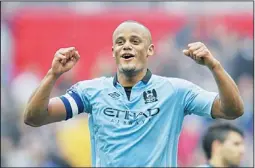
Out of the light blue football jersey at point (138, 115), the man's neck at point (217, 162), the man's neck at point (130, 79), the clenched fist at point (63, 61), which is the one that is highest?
the clenched fist at point (63, 61)

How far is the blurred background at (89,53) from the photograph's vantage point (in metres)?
13.0

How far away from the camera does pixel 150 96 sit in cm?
573

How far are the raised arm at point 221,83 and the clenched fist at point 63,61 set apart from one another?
0.82m

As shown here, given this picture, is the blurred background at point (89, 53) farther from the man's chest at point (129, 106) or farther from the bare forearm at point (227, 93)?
the bare forearm at point (227, 93)

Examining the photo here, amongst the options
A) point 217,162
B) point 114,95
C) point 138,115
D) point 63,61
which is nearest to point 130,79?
point 114,95

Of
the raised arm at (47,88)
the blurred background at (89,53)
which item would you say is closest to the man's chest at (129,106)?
the raised arm at (47,88)

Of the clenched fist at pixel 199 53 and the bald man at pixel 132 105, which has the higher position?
the clenched fist at pixel 199 53

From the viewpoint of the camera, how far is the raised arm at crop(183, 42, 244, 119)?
5.26m

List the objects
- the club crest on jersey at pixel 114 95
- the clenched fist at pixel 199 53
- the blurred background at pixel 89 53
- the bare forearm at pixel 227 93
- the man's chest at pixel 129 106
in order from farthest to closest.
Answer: the blurred background at pixel 89 53
the club crest on jersey at pixel 114 95
the man's chest at pixel 129 106
the bare forearm at pixel 227 93
the clenched fist at pixel 199 53

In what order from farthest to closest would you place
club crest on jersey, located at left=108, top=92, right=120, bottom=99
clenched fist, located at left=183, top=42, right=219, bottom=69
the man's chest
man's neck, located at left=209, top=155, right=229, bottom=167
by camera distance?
man's neck, located at left=209, top=155, right=229, bottom=167 < club crest on jersey, located at left=108, top=92, right=120, bottom=99 < the man's chest < clenched fist, located at left=183, top=42, right=219, bottom=69

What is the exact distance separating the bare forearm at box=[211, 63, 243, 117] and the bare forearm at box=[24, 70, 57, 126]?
1156mm

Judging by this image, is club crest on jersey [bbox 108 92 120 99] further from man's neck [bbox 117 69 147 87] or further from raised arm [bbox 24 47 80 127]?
raised arm [bbox 24 47 80 127]

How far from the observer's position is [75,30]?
1413cm

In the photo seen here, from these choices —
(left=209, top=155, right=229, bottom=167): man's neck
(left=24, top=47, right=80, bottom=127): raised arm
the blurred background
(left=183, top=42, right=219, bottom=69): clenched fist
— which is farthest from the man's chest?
the blurred background
